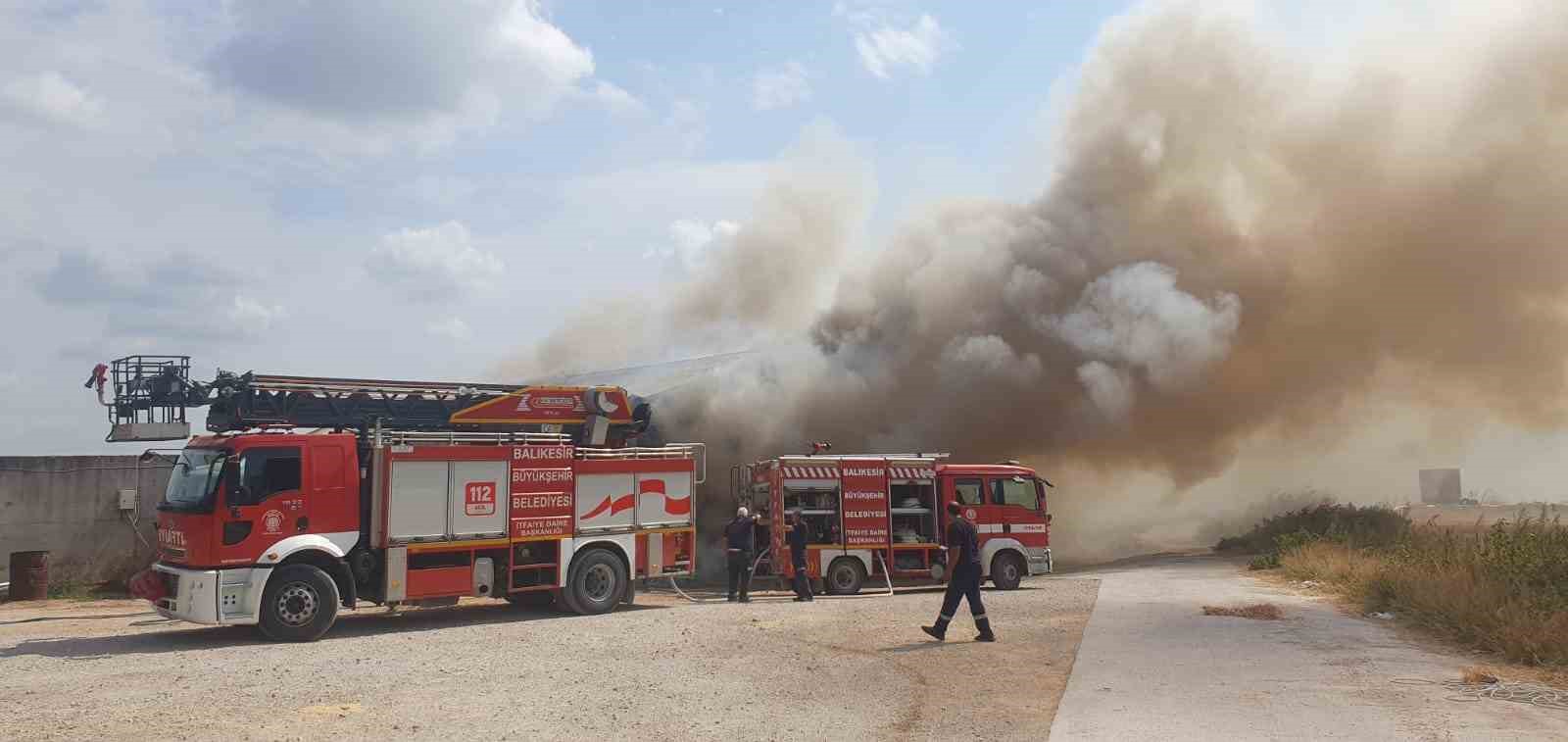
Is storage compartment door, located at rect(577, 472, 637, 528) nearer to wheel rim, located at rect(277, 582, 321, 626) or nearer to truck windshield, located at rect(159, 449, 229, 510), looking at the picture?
wheel rim, located at rect(277, 582, 321, 626)

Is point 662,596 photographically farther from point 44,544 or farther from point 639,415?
point 44,544

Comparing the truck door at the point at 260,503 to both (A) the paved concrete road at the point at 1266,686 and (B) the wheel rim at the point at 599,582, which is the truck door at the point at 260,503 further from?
(A) the paved concrete road at the point at 1266,686

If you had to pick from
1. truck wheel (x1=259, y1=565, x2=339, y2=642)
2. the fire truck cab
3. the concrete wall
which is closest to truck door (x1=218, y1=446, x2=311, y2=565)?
the fire truck cab

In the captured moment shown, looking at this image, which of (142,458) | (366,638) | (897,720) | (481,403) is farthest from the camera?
(481,403)

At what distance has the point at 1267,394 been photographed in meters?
27.0

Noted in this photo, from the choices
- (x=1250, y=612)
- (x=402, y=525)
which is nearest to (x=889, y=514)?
(x=1250, y=612)

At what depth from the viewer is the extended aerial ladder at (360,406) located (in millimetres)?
14797

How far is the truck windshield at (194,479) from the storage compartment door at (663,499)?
5759mm

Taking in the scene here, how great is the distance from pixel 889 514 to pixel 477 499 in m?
7.37

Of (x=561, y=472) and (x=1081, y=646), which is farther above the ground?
(x=561, y=472)

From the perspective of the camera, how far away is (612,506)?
15461 mm

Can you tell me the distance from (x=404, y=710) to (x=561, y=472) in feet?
22.3

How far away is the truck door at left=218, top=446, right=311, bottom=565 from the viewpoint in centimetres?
1216

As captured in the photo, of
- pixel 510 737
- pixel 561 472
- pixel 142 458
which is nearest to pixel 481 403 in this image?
pixel 561 472
